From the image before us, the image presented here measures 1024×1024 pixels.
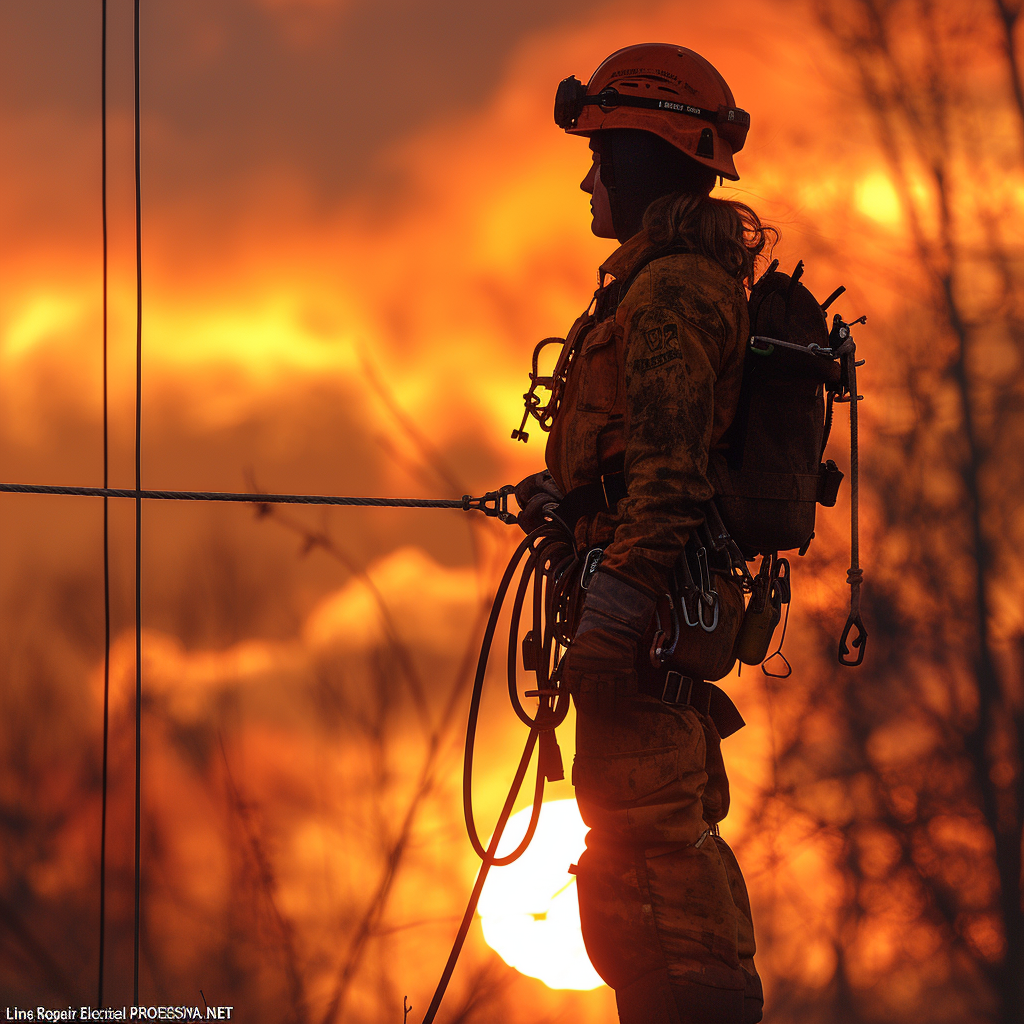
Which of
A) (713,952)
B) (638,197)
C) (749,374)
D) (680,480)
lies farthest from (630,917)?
(638,197)

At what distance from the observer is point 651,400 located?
2.58 meters

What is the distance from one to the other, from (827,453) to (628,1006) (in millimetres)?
4212

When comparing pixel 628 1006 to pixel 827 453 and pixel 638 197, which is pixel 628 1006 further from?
pixel 827 453

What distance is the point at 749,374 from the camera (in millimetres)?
2756

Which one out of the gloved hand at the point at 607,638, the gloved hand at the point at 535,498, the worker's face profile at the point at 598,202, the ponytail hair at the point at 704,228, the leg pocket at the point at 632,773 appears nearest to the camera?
the gloved hand at the point at 607,638

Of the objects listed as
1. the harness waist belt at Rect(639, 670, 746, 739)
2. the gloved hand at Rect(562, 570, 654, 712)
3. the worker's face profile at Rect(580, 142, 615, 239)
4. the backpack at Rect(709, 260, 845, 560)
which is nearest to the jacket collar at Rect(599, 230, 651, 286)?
the worker's face profile at Rect(580, 142, 615, 239)

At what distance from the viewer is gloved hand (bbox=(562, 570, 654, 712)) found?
251 cm

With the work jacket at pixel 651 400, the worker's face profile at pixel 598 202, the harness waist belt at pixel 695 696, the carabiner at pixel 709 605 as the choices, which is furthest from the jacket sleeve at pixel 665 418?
the worker's face profile at pixel 598 202

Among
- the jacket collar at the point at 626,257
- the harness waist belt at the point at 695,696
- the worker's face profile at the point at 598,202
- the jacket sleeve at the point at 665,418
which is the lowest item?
the harness waist belt at the point at 695,696

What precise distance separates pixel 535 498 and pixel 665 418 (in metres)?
0.69

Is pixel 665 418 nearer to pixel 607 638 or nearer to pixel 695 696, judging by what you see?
pixel 607 638

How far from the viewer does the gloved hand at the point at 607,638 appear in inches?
98.9

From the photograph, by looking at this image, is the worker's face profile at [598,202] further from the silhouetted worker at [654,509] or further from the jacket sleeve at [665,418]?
the jacket sleeve at [665,418]

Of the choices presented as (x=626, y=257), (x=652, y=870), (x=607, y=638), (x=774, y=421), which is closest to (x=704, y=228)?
(x=626, y=257)
